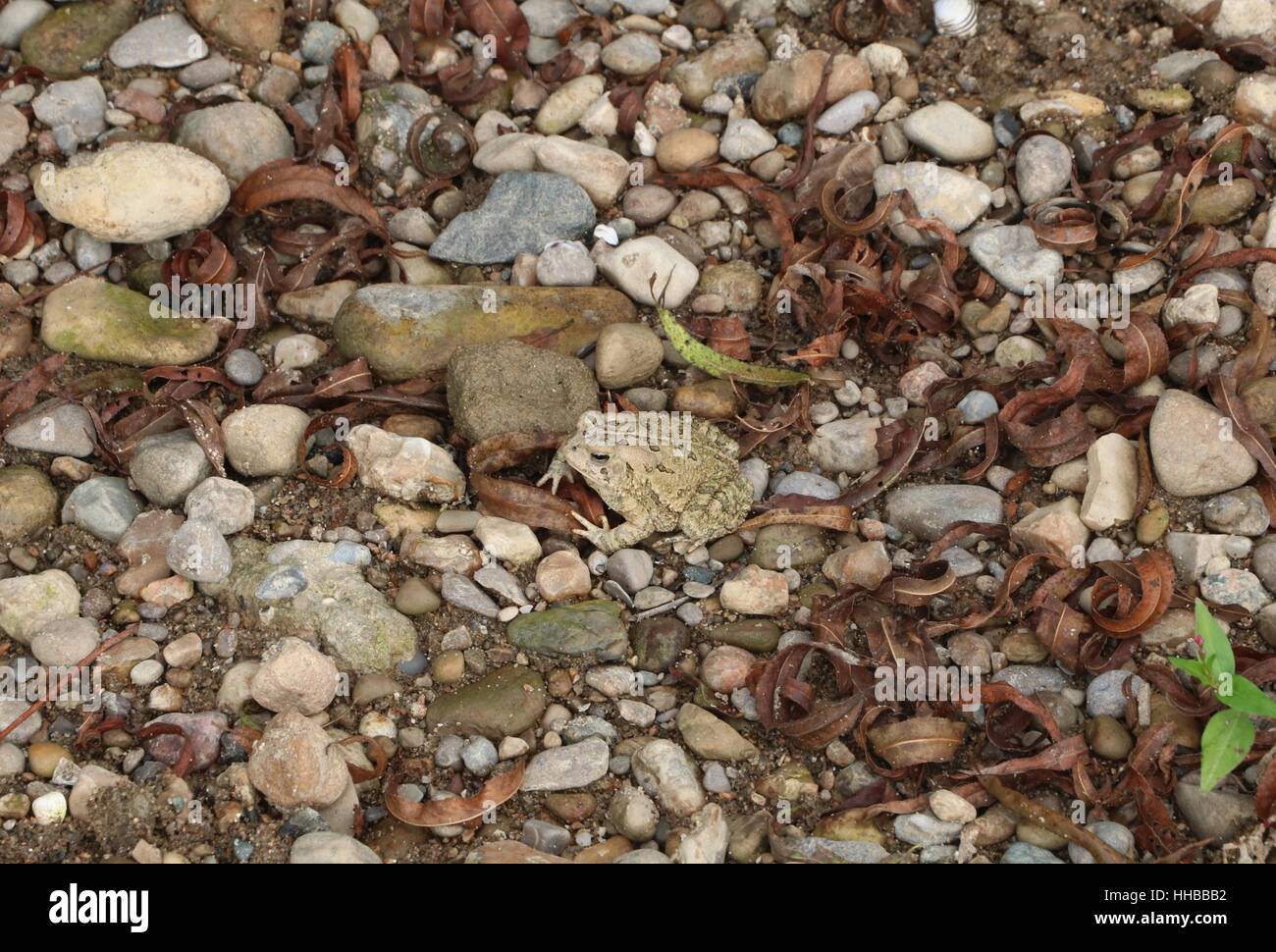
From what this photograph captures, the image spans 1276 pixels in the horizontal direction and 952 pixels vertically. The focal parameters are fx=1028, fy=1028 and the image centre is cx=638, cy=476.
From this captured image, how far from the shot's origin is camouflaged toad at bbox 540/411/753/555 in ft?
18.4

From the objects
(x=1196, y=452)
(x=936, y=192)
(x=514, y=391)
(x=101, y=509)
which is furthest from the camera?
(x=936, y=192)

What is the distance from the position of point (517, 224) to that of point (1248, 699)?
16.0 ft

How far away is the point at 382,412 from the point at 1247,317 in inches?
198

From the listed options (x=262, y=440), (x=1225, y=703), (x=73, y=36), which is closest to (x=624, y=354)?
(x=262, y=440)

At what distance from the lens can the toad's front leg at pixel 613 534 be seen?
18.7 ft

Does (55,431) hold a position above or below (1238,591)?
below

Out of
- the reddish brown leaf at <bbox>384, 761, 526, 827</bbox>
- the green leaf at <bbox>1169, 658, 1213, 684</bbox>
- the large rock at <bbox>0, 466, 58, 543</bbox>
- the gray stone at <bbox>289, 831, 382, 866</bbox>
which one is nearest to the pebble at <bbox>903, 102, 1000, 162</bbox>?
the green leaf at <bbox>1169, 658, 1213, 684</bbox>

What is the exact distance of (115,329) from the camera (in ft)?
19.9

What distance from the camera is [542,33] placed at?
25.1ft

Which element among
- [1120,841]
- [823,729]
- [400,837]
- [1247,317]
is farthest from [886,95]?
[400,837]

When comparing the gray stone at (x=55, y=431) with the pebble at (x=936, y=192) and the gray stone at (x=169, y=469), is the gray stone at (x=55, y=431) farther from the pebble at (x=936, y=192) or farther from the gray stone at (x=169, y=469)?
the pebble at (x=936, y=192)

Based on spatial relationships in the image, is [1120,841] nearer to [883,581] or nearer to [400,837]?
[883,581]

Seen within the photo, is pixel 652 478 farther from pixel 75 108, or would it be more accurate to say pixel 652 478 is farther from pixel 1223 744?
pixel 75 108

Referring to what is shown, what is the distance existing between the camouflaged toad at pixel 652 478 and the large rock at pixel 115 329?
7.84ft
